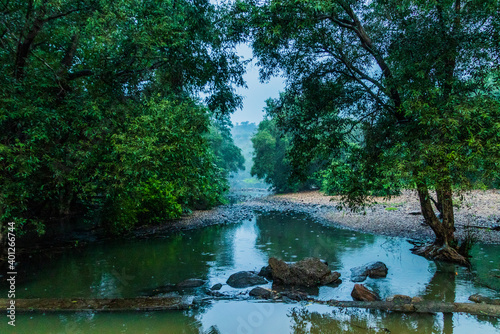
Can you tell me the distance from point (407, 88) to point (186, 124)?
5560mm

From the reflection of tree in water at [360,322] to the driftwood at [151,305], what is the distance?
5.9 inches

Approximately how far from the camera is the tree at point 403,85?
7.07 m

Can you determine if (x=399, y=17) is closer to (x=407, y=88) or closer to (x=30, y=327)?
(x=407, y=88)

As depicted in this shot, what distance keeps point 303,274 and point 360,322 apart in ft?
8.06

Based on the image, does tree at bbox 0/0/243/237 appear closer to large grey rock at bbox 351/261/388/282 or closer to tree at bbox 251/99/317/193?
large grey rock at bbox 351/261/388/282

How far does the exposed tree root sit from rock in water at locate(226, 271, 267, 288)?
6.09 meters

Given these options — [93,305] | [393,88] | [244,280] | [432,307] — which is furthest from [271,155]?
[93,305]

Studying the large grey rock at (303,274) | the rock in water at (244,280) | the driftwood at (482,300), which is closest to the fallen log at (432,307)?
the driftwood at (482,300)

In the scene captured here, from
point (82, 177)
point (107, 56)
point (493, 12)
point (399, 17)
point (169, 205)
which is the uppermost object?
point (399, 17)

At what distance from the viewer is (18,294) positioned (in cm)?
816

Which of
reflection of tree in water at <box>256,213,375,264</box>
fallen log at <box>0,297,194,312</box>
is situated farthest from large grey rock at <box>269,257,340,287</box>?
fallen log at <box>0,297,194,312</box>

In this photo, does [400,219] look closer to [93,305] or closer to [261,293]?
[261,293]

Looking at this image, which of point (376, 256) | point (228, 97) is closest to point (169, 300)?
point (228, 97)

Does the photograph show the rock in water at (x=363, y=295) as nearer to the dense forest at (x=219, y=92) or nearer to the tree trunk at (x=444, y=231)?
the dense forest at (x=219, y=92)
